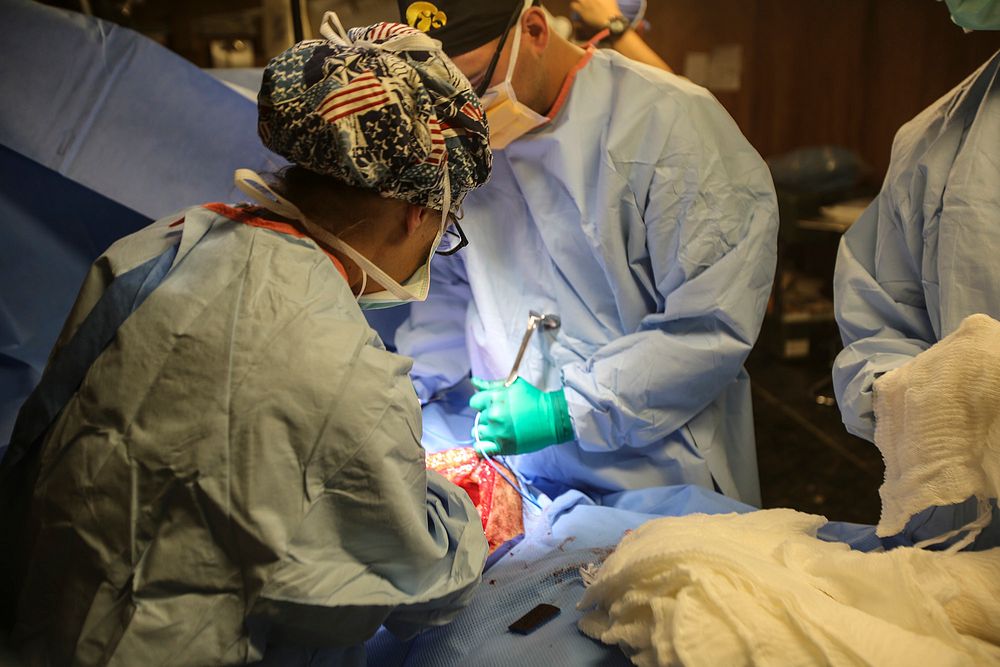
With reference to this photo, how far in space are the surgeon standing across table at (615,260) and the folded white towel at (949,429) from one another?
57 cm

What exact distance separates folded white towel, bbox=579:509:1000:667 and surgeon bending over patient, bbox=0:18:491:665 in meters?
0.24

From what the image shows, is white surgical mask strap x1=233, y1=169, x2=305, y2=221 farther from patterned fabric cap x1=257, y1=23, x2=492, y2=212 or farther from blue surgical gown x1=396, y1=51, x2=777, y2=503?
blue surgical gown x1=396, y1=51, x2=777, y2=503

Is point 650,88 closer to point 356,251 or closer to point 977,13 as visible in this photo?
point 977,13

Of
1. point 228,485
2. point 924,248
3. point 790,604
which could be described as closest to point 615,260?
point 924,248

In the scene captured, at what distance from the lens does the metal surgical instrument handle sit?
5.98 ft

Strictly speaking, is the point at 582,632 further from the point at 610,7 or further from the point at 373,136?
the point at 610,7

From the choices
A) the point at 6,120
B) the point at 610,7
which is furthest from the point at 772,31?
the point at 6,120

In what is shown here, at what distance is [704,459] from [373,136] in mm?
1140

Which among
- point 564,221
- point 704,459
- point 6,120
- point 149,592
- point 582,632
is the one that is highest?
point 6,120

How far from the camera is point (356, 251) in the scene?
46.6 inches

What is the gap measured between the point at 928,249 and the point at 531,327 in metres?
0.83

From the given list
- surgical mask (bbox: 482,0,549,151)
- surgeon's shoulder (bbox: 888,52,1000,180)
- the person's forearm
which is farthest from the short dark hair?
the person's forearm

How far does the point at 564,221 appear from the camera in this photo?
1862 mm

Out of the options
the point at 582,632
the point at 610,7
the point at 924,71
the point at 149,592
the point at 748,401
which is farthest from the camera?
the point at 924,71
